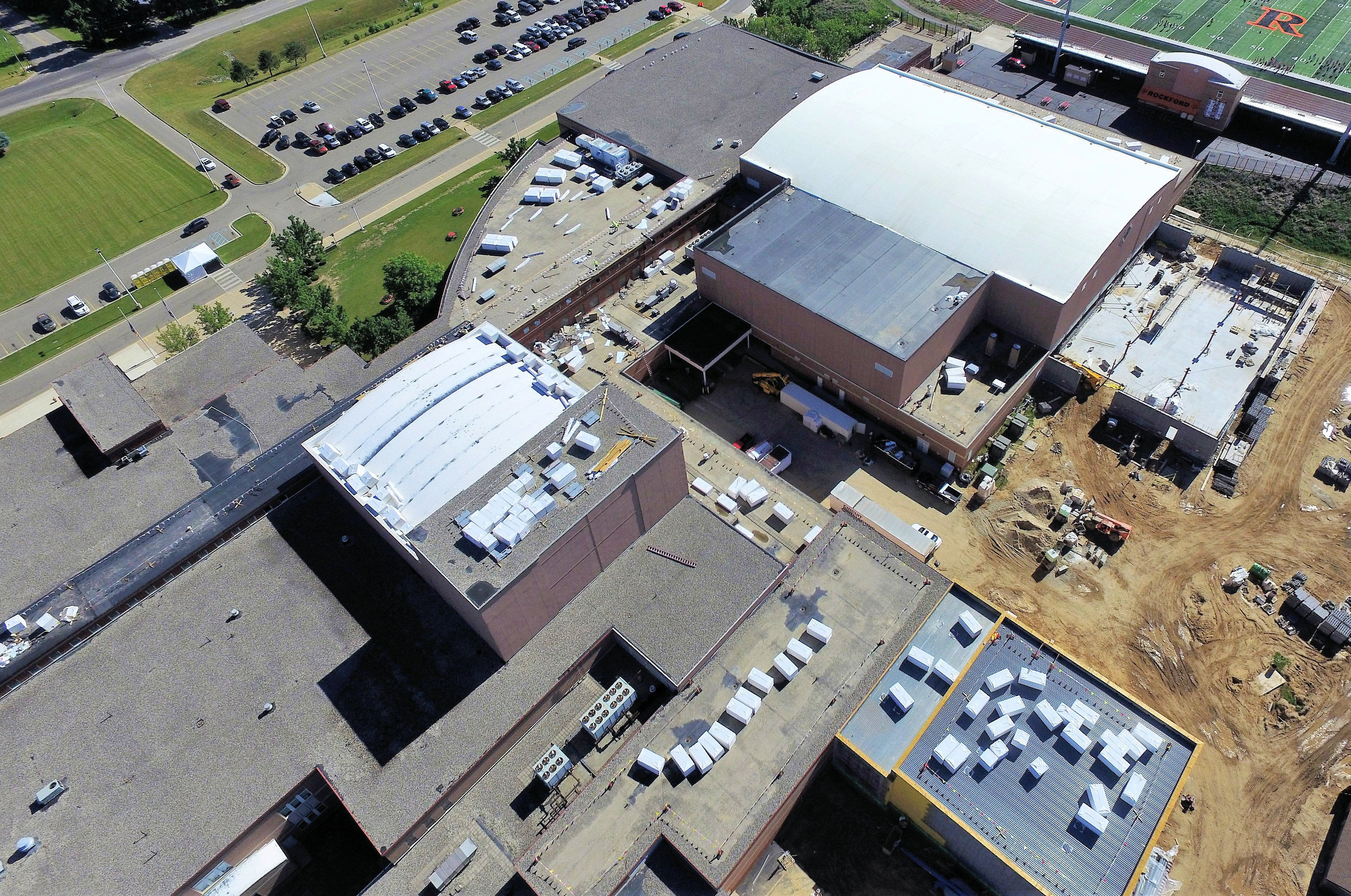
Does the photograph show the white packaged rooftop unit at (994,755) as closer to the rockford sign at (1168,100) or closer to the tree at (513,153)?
the tree at (513,153)

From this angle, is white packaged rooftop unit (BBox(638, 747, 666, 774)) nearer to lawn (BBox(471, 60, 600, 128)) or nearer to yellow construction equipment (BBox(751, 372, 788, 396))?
yellow construction equipment (BBox(751, 372, 788, 396))

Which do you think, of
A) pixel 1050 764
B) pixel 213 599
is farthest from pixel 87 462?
pixel 1050 764

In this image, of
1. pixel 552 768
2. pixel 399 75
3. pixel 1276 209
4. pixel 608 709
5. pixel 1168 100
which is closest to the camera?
pixel 552 768

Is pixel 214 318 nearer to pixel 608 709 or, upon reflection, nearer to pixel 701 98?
pixel 701 98

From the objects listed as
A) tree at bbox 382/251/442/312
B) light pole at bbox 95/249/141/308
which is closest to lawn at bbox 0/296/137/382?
light pole at bbox 95/249/141/308

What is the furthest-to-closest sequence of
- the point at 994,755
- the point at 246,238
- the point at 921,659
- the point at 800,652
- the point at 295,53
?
1. the point at 295,53
2. the point at 246,238
3. the point at 800,652
4. the point at 921,659
5. the point at 994,755

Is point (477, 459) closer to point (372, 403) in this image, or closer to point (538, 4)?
point (372, 403)

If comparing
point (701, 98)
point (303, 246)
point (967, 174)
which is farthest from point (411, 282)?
point (967, 174)
